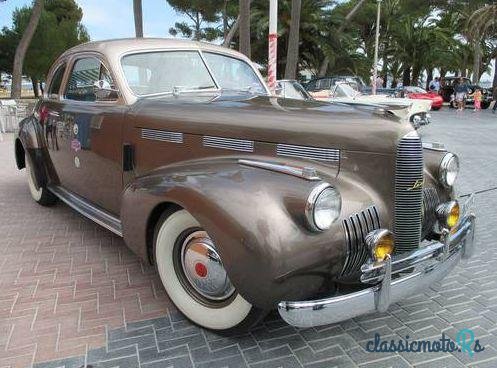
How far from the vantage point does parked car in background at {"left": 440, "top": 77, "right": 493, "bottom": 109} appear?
1014 inches

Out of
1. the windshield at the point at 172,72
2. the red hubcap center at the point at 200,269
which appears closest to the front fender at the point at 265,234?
the red hubcap center at the point at 200,269

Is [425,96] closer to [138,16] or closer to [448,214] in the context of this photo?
[138,16]

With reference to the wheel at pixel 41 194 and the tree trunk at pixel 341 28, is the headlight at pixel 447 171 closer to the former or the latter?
the wheel at pixel 41 194

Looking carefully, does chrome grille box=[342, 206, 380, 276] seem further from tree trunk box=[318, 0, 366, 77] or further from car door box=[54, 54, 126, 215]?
tree trunk box=[318, 0, 366, 77]

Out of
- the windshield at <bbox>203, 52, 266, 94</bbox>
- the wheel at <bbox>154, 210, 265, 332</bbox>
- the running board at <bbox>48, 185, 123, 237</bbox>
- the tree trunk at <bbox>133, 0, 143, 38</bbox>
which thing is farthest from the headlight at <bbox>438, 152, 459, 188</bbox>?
the tree trunk at <bbox>133, 0, 143, 38</bbox>

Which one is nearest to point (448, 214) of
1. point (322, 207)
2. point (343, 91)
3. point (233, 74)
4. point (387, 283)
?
point (387, 283)

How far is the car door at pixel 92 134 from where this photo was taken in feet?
12.0

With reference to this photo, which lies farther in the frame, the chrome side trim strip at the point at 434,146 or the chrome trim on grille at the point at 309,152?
the chrome side trim strip at the point at 434,146

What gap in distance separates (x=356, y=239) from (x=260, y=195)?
22.9 inches

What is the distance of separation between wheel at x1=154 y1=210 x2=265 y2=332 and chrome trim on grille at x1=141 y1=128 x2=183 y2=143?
0.60 metres

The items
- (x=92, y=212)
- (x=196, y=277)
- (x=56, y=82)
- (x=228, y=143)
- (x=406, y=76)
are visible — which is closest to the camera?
(x=196, y=277)

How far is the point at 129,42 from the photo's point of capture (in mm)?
3939

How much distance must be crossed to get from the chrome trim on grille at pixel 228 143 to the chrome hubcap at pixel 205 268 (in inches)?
23.4

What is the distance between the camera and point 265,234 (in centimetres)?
225
